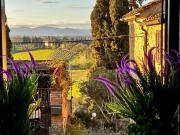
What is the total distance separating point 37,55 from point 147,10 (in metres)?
0.89

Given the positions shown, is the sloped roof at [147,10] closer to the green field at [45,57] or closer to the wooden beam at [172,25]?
the wooden beam at [172,25]

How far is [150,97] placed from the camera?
7.14 ft

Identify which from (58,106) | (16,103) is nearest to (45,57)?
(58,106)

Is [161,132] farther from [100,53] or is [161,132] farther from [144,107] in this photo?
[100,53]

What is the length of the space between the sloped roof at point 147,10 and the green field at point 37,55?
24.9 inches

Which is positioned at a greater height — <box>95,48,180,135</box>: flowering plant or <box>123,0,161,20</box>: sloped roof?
<box>123,0,161,20</box>: sloped roof

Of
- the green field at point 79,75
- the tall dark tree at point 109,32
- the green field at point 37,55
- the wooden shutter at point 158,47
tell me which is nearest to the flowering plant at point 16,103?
the green field at point 37,55

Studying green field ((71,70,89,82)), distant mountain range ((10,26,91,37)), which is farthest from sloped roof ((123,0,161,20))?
green field ((71,70,89,82))

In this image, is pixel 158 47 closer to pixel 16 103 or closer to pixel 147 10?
pixel 147 10

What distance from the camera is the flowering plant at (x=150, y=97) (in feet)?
7.02

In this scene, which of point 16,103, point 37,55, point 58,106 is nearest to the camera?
point 16,103

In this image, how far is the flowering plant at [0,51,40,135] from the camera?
2318 mm

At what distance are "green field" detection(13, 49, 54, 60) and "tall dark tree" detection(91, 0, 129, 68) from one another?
35 centimetres

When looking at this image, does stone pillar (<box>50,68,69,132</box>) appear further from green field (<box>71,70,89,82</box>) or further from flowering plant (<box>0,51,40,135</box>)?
flowering plant (<box>0,51,40,135</box>)
